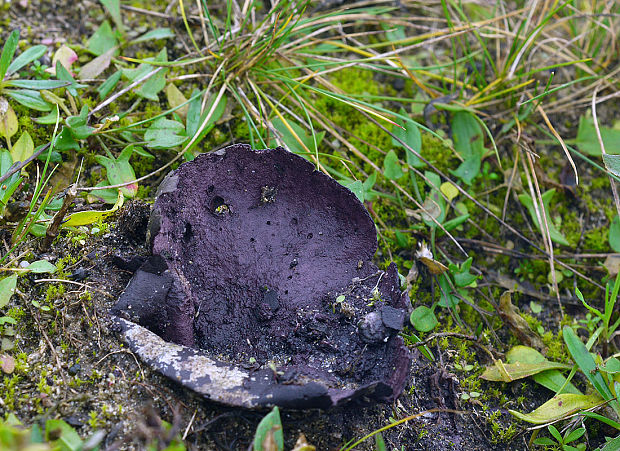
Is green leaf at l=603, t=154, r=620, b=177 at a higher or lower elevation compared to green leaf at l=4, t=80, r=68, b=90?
lower

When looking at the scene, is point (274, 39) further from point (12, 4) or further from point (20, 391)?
point (20, 391)

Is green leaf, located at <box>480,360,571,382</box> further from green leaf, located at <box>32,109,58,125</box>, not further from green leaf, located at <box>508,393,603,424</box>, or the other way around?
green leaf, located at <box>32,109,58,125</box>

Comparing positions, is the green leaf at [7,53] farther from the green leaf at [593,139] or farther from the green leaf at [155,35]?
the green leaf at [593,139]

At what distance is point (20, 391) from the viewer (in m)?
1.65

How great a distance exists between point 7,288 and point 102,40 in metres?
1.43

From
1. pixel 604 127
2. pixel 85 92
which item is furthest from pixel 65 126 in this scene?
Answer: pixel 604 127

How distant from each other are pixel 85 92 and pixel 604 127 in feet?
8.94

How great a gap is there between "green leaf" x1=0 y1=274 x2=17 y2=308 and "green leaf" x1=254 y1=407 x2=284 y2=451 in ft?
3.13

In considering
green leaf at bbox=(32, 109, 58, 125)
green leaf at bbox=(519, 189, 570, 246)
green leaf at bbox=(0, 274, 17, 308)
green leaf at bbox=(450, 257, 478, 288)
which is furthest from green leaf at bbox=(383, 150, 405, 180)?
green leaf at bbox=(0, 274, 17, 308)

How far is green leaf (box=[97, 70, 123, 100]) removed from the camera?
7.88ft

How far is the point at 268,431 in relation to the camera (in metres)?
1.50

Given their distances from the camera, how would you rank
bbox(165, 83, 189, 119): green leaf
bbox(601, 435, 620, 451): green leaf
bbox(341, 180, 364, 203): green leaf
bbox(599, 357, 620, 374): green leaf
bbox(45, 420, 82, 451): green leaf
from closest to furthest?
1. bbox(45, 420, 82, 451): green leaf
2. bbox(601, 435, 620, 451): green leaf
3. bbox(599, 357, 620, 374): green leaf
4. bbox(341, 180, 364, 203): green leaf
5. bbox(165, 83, 189, 119): green leaf

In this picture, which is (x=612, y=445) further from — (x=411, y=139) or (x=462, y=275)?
(x=411, y=139)

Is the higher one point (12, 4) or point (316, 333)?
point (12, 4)
